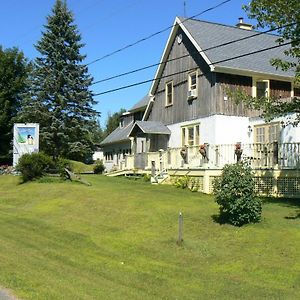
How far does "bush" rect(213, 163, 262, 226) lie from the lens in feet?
47.7

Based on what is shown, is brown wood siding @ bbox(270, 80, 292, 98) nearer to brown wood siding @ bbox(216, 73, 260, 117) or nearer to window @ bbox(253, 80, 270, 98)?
window @ bbox(253, 80, 270, 98)

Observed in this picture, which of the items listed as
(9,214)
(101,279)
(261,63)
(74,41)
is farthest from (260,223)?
(74,41)

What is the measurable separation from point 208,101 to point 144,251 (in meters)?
16.6

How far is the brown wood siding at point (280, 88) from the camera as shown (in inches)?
1153

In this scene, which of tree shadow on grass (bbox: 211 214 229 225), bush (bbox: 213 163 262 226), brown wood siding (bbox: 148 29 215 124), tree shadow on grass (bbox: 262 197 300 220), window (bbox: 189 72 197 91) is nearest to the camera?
bush (bbox: 213 163 262 226)

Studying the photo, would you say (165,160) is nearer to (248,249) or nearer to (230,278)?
(248,249)

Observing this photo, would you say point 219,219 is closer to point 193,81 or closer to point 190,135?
point 190,135

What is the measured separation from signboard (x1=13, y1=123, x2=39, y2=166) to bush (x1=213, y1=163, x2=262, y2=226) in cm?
2278

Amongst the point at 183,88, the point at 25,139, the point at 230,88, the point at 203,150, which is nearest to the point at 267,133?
the point at 230,88

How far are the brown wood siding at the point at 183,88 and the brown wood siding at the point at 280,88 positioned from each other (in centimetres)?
392

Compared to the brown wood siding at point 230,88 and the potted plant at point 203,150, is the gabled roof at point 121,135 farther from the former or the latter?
the potted plant at point 203,150

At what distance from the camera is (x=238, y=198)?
1466cm

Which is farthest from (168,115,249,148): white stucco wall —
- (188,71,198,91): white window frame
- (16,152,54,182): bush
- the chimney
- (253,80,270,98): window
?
the chimney

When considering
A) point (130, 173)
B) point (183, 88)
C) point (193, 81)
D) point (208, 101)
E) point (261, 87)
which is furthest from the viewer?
point (130, 173)
